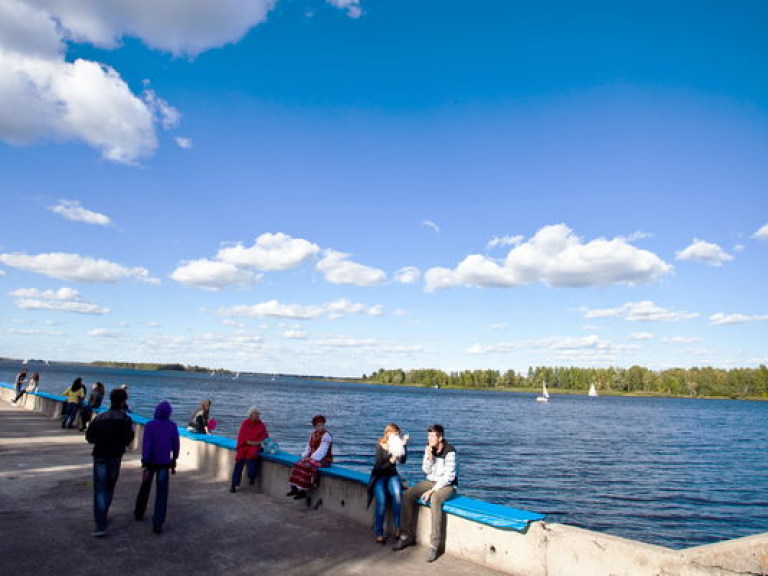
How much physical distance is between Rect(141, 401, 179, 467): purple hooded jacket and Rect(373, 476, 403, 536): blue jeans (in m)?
3.09

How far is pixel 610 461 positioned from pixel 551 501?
45.7ft

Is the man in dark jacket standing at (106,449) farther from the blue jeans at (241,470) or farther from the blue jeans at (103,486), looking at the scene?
the blue jeans at (241,470)

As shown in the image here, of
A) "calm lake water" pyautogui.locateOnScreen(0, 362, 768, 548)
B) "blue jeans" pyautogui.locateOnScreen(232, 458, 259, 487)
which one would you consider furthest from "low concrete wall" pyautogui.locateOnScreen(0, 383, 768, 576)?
"calm lake water" pyautogui.locateOnScreen(0, 362, 768, 548)

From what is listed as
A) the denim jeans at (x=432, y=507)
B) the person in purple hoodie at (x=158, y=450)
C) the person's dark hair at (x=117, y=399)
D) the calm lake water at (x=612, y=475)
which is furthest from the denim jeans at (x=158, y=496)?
the calm lake water at (x=612, y=475)

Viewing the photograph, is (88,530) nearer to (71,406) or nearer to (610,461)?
(71,406)

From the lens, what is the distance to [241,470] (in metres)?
9.85

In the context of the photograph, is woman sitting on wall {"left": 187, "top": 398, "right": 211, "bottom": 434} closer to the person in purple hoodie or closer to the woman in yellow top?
the person in purple hoodie

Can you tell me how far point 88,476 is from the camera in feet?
34.0

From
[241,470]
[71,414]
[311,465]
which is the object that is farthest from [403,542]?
[71,414]

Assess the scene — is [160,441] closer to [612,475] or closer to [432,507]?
[432,507]

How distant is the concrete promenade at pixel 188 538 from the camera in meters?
6.04

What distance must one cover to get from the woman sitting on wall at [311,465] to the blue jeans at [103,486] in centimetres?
297

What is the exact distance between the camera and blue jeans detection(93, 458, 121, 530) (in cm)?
686

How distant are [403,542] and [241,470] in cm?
418
